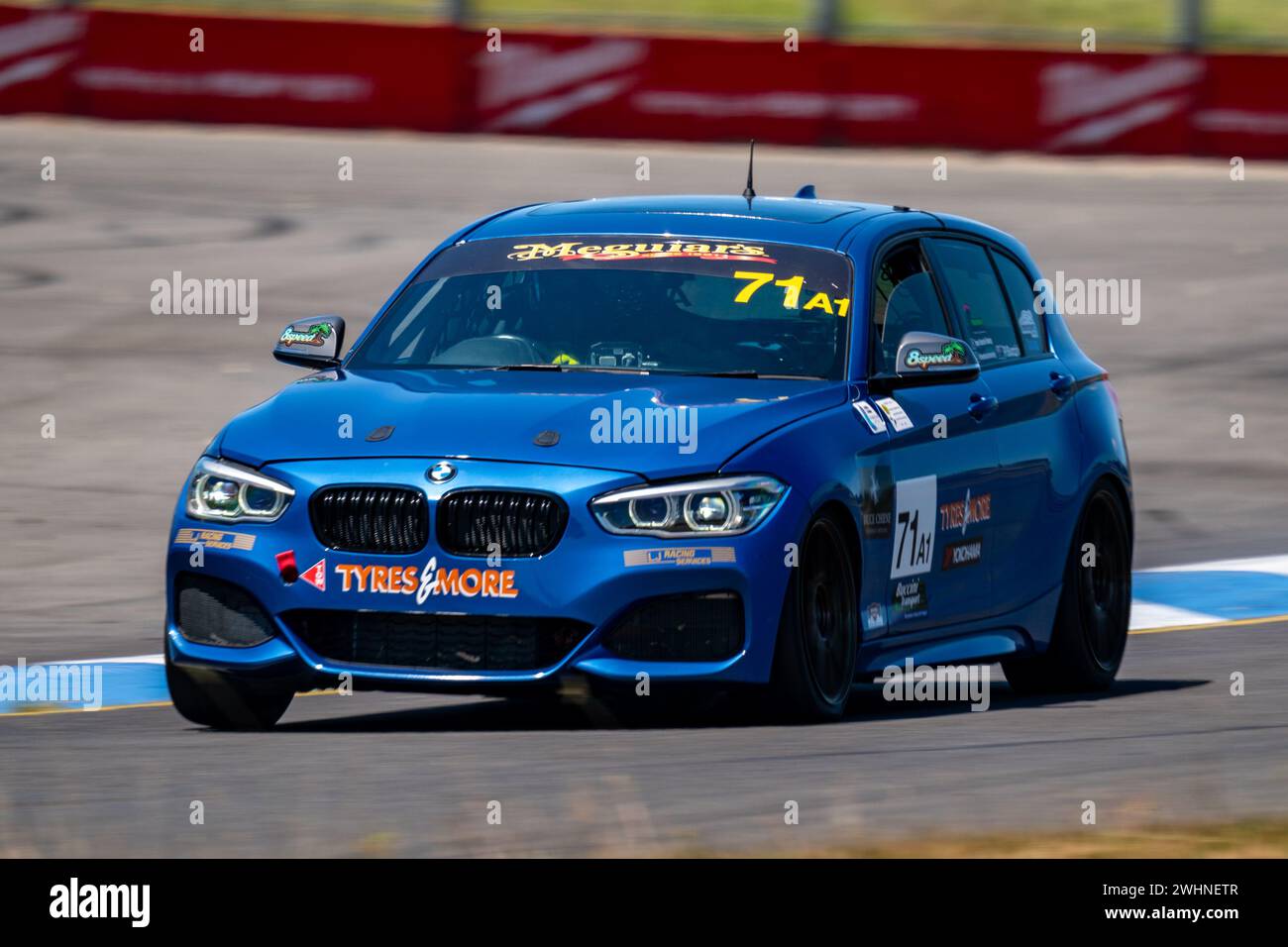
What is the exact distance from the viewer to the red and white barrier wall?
27.0 meters

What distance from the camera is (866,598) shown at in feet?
29.1

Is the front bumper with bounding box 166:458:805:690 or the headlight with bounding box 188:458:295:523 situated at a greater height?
the headlight with bounding box 188:458:295:523

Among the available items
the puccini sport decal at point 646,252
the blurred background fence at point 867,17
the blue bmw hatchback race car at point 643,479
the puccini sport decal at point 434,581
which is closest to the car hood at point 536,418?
the blue bmw hatchback race car at point 643,479

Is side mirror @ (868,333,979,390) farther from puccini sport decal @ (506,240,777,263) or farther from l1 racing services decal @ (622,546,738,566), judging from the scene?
l1 racing services decal @ (622,546,738,566)

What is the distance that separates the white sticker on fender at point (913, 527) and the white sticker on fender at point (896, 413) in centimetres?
18

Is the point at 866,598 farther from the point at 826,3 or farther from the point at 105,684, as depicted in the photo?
the point at 826,3

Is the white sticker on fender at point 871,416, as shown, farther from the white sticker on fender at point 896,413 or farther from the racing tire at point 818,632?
the racing tire at point 818,632

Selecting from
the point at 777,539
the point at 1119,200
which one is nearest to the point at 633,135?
the point at 1119,200

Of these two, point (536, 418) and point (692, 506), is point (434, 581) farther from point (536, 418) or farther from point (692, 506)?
point (692, 506)

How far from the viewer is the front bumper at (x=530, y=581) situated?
8117 mm

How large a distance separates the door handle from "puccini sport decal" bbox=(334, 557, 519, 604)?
2.32 metres

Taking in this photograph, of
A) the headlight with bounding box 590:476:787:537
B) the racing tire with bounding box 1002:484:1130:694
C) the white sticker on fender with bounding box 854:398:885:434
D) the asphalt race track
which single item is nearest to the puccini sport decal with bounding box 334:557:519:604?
the headlight with bounding box 590:476:787:537

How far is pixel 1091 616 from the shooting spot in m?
10.7
